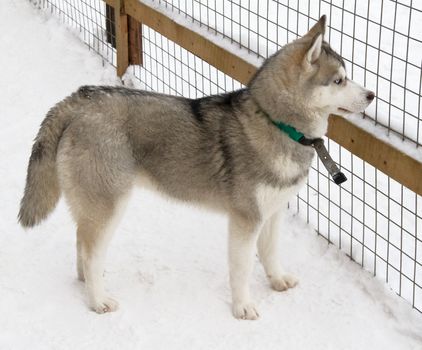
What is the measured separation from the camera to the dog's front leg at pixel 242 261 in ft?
12.4

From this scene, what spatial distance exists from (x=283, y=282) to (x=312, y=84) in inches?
43.9

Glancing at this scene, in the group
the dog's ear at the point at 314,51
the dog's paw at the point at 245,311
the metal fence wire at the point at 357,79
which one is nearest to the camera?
the dog's ear at the point at 314,51

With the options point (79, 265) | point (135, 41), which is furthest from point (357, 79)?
point (79, 265)

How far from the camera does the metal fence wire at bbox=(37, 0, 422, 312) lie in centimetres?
412

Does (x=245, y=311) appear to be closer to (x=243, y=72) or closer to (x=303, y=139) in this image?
(x=303, y=139)

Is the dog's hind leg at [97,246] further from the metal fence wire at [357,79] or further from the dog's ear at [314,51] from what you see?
the metal fence wire at [357,79]

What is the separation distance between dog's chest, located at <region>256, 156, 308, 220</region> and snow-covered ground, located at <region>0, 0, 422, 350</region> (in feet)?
1.90

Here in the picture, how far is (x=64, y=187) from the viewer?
12.4ft

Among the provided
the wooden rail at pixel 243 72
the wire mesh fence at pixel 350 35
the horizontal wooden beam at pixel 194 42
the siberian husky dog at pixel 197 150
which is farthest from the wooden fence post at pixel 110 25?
the siberian husky dog at pixel 197 150

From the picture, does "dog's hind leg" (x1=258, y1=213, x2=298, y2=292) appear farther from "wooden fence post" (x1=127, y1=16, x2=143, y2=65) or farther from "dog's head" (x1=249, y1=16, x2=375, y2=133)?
"wooden fence post" (x1=127, y1=16, x2=143, y2=65)

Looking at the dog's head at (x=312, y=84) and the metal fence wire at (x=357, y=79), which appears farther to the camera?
the metal fence wire at (x=357, y=79)

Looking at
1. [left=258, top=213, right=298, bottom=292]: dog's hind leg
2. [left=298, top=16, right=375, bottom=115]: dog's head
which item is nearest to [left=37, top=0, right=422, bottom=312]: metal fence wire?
[left=298, top=16, right=375, bottom=115]: dog's head

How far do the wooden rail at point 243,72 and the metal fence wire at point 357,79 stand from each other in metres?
0.10

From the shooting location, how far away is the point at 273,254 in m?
4.16
